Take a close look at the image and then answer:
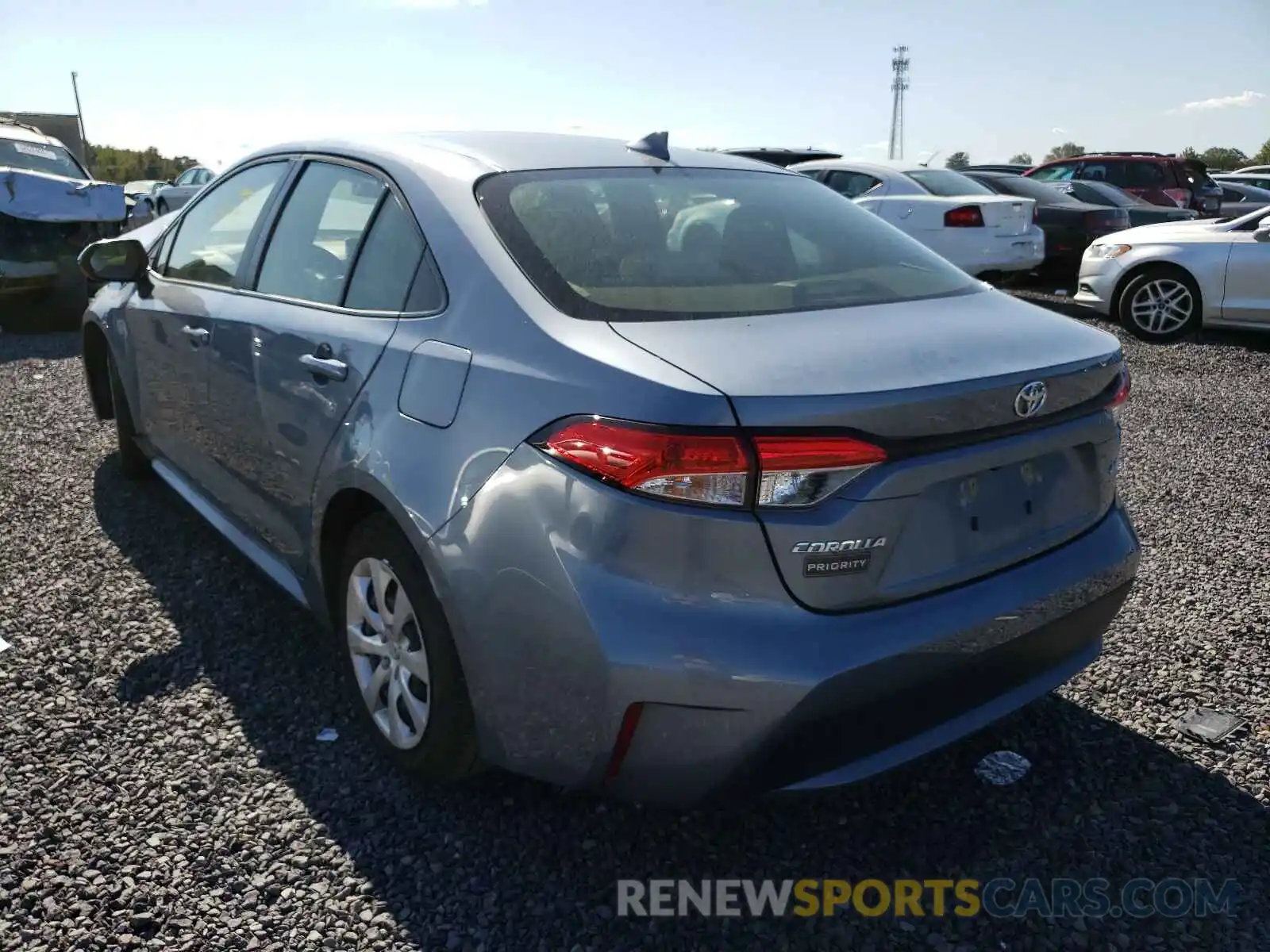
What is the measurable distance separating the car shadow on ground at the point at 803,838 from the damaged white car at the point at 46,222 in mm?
7816

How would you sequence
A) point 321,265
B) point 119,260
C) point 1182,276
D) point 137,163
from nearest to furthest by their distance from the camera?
1. point 321,265
2. point 119,260
3. point 1182,276
4. point 137,163

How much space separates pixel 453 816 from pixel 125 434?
123 inches

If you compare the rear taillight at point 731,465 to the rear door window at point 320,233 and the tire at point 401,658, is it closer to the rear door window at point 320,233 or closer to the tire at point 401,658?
the tire at point 401,658

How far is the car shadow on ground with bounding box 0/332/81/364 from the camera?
8.34m

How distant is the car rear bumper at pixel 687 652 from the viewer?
6.25 feet

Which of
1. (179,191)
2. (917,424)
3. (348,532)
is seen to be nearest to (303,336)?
(348,532)

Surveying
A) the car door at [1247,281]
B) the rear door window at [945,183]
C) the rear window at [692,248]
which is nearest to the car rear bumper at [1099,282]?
the car door at [1247,281]

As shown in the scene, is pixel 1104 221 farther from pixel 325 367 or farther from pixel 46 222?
pixel 325 367

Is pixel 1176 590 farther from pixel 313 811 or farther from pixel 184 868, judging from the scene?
pixel 184 868

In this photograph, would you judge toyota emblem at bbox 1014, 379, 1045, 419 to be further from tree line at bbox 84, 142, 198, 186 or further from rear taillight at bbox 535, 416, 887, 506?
tree line at bbox 84, 142, 198, 186

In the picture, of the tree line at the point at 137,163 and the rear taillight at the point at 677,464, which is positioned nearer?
the rear taillight at the point at 677,464

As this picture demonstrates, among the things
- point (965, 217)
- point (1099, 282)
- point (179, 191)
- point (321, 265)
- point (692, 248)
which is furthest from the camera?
point (179, 191)

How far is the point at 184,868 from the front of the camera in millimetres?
2346

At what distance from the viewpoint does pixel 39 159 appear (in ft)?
35.3
